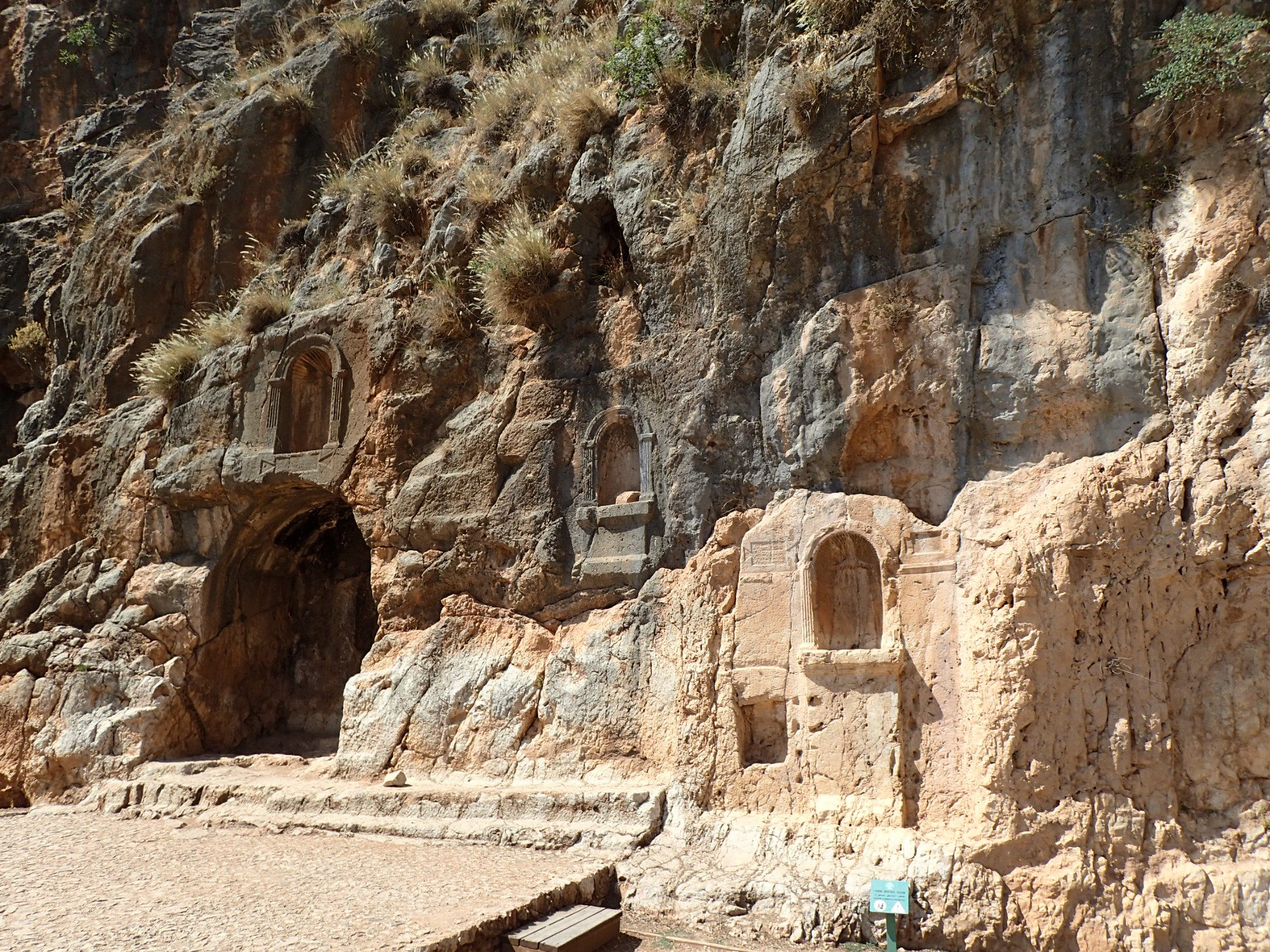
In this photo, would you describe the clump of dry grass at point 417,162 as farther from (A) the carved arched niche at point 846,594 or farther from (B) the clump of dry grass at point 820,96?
(A) the carved arched niche at point 846,594

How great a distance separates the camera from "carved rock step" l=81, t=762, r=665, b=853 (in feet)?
25.7

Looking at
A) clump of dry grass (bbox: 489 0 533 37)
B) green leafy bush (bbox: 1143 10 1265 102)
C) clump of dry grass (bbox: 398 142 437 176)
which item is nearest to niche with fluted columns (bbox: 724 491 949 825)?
green leafy bush (bbox: 1143 10 1265 102)

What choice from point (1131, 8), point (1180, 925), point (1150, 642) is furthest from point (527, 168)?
point (1180, 925)

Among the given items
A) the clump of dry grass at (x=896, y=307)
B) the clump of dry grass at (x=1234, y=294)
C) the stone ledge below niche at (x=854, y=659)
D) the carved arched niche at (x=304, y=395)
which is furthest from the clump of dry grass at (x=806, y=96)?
the carved arched niche at (x=304, y=395)

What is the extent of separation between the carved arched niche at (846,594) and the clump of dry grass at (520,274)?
4.02m

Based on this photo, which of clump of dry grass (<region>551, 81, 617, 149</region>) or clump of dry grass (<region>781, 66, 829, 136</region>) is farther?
clump of dry grass (<region>551, 81, 617, 149</region>)

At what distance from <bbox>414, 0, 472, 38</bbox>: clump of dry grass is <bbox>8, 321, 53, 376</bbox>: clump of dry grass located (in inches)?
308

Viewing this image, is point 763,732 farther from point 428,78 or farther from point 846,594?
point 428,78

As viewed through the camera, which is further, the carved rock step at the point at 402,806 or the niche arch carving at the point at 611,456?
the niche arch carving at the point at 611,456

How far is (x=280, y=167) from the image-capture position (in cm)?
1465

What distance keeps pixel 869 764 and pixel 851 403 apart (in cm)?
275

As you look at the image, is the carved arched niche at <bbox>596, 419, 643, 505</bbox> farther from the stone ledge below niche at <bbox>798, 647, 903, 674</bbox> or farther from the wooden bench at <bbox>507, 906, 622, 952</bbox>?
the wooden bench at <bbox>507, 906, 622, 952</bbox>

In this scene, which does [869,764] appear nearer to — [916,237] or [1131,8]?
[916,237]

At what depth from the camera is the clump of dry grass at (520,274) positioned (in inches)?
396
